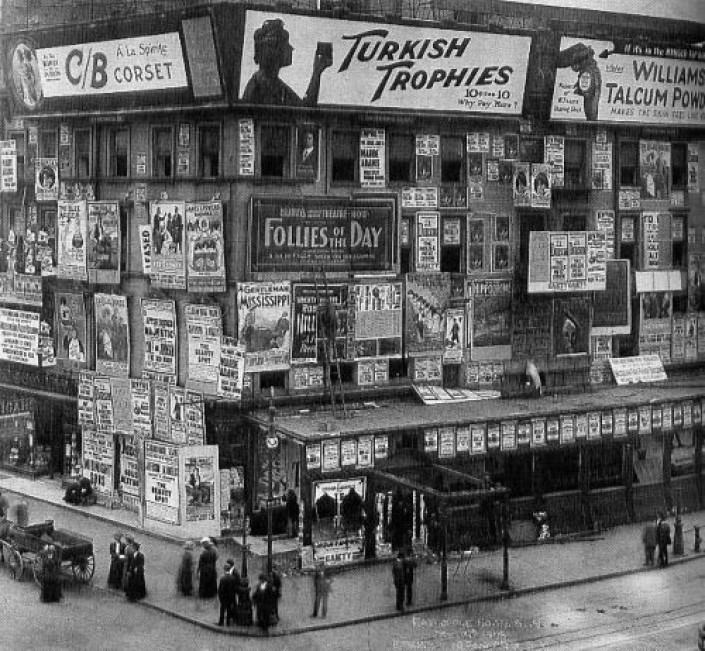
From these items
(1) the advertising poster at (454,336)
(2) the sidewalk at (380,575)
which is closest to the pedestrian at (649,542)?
(2) the sidewalk at (380,575)

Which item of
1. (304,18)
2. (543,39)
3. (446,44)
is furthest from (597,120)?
(304,18)

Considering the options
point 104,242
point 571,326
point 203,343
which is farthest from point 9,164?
point 571,326

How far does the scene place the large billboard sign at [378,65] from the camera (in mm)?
29516

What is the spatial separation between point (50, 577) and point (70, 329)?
11.2 m

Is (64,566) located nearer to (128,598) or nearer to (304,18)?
(128,598)

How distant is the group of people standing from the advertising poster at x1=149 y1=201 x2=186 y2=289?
7.36 meters

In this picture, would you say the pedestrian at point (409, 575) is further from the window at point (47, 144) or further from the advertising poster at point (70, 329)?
the window at point (47, 144)

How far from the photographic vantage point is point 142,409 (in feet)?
109

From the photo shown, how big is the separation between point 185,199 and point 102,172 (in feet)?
11.6

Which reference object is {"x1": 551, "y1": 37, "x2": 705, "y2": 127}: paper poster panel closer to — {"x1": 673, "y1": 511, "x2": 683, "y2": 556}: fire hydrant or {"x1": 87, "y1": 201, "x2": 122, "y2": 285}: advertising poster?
{"x1": 673, "y1": 511, "x2": 683, "y2": 556}: fire hydrant

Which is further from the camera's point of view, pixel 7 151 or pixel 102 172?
pixel 7 151

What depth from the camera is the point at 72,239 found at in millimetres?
35344

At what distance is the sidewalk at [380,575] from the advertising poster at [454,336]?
18.8ft

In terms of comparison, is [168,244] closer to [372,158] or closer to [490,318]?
[372,158]
